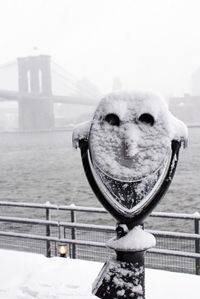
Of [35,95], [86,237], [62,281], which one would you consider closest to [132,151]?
[62,281]

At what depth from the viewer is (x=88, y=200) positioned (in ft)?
82.5

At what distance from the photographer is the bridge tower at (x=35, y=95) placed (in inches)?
2704

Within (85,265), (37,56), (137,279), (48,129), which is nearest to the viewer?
(137,279)

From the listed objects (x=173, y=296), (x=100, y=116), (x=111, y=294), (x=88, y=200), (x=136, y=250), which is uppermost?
(x=100, y=116)

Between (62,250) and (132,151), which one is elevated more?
(132,151)

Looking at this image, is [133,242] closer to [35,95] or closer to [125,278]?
[125,278]

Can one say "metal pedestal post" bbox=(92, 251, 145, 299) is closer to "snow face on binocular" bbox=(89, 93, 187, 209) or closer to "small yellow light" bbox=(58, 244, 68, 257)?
"snow face on binocular" bbox=(89, 93, 187, 209)

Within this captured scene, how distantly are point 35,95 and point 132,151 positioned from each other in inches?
2584

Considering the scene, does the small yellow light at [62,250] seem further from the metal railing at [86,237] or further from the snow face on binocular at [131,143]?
the snow face on binocular at [131,143]

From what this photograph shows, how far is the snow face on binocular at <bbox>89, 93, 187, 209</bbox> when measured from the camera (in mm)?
2854

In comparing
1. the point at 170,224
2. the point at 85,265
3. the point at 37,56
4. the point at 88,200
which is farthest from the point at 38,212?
the point at 37,56

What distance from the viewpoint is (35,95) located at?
67312 millimetres

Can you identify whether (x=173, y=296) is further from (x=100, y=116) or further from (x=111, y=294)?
(x=100, y=116)

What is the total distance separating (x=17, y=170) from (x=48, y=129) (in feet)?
107
